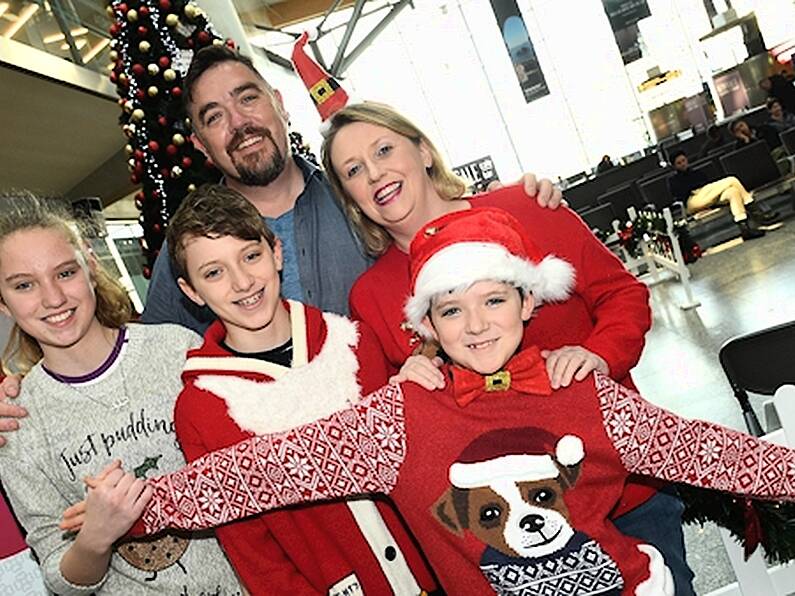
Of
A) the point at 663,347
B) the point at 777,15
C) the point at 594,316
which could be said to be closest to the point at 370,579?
the point at 594,316

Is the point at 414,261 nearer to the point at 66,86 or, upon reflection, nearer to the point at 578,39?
the point at 66,86

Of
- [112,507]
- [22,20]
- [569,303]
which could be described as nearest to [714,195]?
[22,20]

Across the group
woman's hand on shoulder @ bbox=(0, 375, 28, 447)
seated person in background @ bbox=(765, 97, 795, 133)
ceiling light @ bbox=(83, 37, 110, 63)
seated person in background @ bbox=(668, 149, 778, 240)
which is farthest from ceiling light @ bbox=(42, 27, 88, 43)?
seated person in background @ bbox=(765, 97, 795, 133)

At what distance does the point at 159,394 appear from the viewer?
235 cm

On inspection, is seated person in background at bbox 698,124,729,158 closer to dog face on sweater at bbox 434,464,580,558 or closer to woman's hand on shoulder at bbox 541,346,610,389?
woman's hand on shoulder at bbox 541,346,610,389

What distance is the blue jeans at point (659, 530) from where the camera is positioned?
2.28 meters

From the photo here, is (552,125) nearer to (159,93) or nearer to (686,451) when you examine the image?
(159,93)

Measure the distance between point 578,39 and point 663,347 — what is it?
16723 millimetres

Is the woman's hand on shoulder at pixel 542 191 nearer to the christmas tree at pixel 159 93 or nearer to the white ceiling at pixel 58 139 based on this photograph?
the christmas tree at pixel 159 93

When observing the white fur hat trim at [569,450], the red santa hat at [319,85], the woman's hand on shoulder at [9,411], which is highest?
the red santa hat at [319,85]

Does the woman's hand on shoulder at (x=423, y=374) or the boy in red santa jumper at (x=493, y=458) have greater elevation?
the woman's hand on shoulder at (x=423, y=374)

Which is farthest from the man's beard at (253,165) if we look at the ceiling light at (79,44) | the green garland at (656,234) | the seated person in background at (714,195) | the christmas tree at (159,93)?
the seated person in background at (714,195)

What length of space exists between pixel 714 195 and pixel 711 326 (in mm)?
4902

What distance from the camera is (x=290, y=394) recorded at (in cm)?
226
